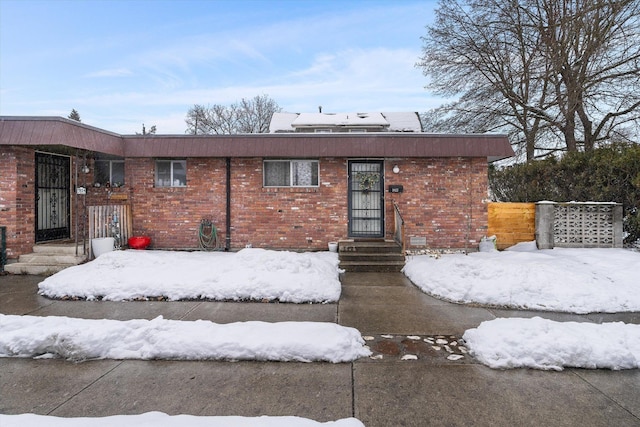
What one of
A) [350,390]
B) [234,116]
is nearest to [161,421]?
[350,390]

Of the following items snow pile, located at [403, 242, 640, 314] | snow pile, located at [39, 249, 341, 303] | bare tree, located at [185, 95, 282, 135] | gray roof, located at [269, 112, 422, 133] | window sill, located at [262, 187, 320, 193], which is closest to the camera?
snow pile, located at [403, 242, 640, 314]

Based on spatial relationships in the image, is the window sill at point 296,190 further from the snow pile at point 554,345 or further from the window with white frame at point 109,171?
the snow pile at point 554,345

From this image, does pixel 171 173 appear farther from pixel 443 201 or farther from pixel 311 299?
pixel 443 201

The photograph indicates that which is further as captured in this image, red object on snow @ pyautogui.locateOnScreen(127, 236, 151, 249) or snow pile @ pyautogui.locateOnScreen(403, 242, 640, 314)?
red object on snow @ pyautogui.locateOnScreen(127, 236, 151, 249)

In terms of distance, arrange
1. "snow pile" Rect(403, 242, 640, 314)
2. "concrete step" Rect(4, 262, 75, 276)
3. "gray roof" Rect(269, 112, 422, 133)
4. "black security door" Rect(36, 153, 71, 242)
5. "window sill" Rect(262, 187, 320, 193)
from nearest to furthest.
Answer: "snow pile" Rect(403, 242, 640, 314) → "concrete step" Rect(4, 262, 75, 276) → "black security door" Rect(36, 153, 71, 242) → "window sill" Rect(262, 187, 320, 193) → "gray roof" Rect(269, 112, 422, 133)

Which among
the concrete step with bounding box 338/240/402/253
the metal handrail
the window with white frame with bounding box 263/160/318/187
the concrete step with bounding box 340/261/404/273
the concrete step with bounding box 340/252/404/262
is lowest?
the concrete step with bounding box 340/261/404/273

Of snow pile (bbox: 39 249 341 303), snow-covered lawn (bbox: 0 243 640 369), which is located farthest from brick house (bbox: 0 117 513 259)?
snow pile (bbox: 39 249 341 303)

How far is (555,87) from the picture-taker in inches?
585

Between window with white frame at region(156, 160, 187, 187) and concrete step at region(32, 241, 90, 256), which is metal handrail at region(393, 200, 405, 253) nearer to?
window with white frame at region(156, 160, 187, 187)

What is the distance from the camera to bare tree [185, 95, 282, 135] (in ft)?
111

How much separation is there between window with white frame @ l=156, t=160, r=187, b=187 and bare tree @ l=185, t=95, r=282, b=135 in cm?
2503

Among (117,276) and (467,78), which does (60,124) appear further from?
(467,78)

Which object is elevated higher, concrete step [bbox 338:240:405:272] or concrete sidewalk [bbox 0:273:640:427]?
concrete step [bbox 338:240:405:272]

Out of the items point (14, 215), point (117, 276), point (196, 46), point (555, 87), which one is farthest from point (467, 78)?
point (14, 215)
